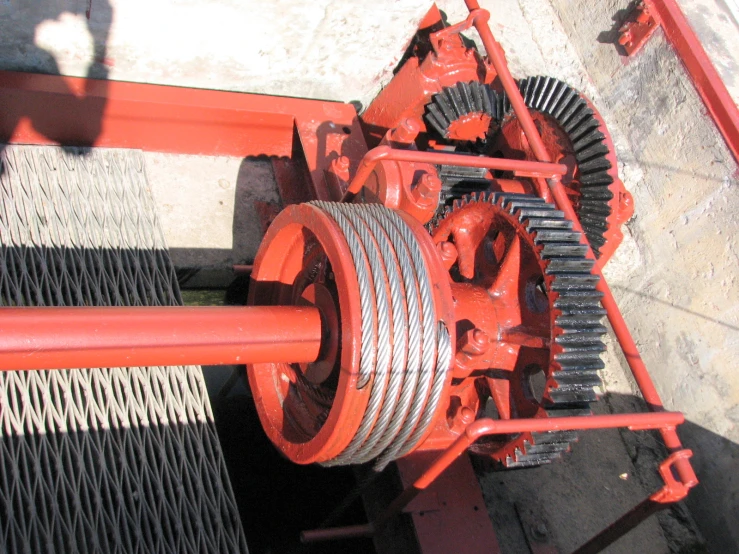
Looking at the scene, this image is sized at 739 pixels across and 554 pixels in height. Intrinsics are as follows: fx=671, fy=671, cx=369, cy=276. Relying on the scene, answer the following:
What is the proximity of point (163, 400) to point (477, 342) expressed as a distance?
5.42ft

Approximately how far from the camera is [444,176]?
4492 mm

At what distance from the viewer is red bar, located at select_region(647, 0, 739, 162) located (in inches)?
178

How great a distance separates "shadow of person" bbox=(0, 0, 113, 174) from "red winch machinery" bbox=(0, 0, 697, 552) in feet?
0.10

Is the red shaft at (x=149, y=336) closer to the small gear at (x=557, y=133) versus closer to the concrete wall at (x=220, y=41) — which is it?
the small gear at (x=557, y=133)

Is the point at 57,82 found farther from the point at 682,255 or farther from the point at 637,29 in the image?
the point at 682,255

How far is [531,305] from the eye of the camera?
3551mm

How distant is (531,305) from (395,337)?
3.65ft

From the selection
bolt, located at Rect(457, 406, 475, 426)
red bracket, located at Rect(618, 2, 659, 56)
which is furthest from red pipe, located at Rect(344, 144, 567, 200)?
red bracket, located at Rect(618, 2, 659, 56)

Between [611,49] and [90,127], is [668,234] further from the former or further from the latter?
[90,127]

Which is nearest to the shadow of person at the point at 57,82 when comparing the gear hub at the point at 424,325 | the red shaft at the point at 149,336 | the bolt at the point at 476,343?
the gear hub at the point at 424,325

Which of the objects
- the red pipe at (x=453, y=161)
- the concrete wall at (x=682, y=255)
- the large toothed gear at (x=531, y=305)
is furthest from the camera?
the concrete wall at (x=682, y=255)

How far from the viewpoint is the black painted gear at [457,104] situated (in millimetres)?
4473

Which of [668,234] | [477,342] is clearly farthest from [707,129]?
[477,342]

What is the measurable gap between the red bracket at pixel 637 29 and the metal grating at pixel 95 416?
155 inches
